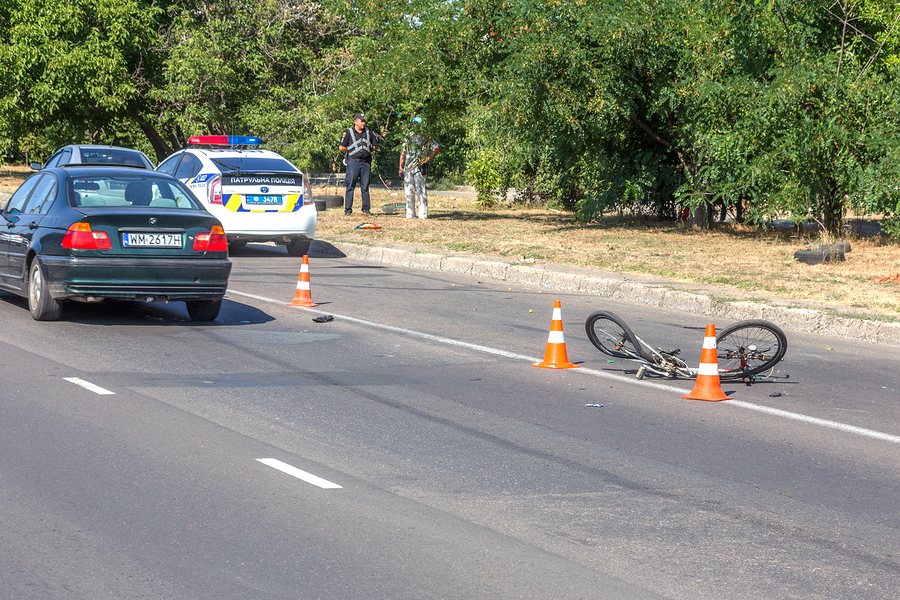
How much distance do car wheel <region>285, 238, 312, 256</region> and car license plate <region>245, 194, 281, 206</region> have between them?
3.37 ft

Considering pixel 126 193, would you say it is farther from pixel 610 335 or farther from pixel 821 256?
pixel 821 256

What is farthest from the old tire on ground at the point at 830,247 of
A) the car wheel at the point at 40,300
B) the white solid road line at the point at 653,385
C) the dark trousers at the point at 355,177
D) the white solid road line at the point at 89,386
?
the white solid road line at the point at 89,386

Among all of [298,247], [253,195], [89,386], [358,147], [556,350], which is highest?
[358,147]

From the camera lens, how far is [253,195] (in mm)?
15461

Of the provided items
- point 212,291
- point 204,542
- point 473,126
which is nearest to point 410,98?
point 473,126

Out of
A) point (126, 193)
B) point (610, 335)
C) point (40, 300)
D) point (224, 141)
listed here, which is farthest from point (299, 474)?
point (224, 141)

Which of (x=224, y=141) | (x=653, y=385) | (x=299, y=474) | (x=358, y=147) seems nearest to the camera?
(x=299, y=474)

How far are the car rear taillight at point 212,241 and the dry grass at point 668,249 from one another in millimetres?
5946

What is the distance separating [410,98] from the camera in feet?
66.3

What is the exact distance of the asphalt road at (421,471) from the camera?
3.97 metres

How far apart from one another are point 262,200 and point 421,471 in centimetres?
1092

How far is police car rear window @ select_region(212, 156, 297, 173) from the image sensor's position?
15.7 meters

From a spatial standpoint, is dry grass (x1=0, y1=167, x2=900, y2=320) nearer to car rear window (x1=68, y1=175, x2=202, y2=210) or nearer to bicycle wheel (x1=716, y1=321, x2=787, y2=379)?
bicycle wheel (x1=716, y1=321, x2=787, y2=379)

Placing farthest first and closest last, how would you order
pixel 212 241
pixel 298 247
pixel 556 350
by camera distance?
pixel 298 247 → pixel 212 241 → pixel 556 350
